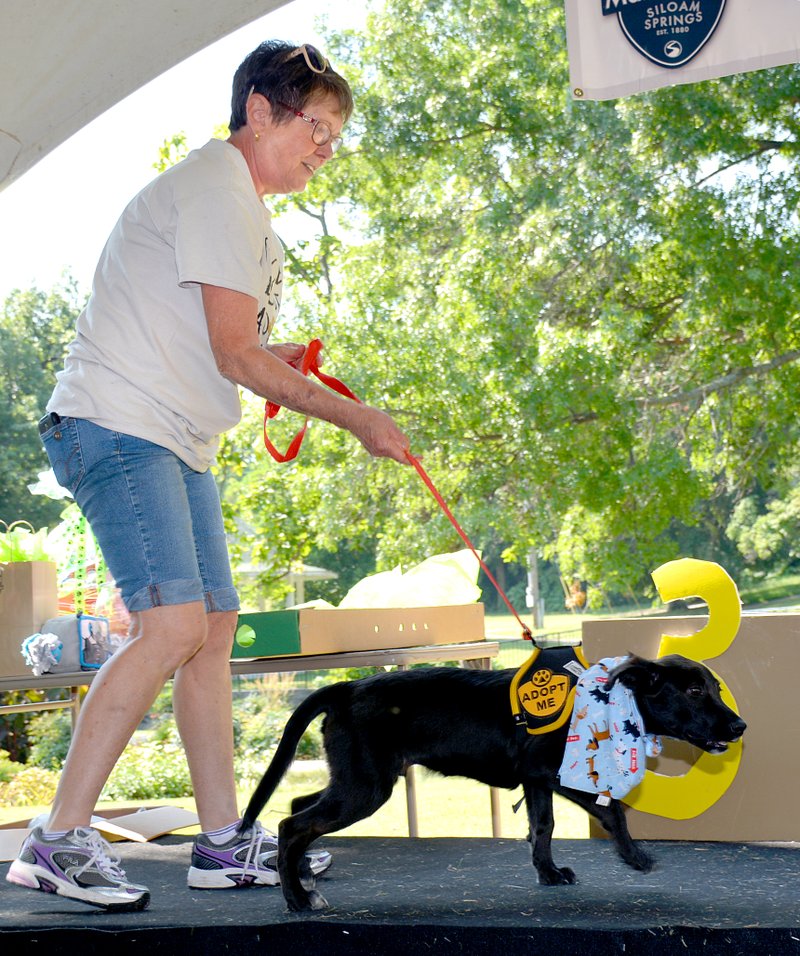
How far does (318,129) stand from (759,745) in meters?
1.67

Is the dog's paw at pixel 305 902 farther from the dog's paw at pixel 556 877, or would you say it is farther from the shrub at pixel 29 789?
the shrub at pixel 29 789

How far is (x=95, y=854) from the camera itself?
1.83 metres

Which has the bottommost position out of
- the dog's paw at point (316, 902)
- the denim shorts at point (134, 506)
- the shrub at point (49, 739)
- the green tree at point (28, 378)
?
the shrub at point (49, 739)

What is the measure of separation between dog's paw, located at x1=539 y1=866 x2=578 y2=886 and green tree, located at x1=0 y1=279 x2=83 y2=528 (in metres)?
13.2

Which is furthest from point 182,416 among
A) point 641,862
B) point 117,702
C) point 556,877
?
point 641,862

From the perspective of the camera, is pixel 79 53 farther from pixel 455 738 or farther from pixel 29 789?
pixel 29 789

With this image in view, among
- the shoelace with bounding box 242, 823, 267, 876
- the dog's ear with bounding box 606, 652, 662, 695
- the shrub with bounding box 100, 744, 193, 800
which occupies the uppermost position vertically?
the dog's ear with bounding box 606, 652, 662, 695

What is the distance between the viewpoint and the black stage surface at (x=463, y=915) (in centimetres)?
161

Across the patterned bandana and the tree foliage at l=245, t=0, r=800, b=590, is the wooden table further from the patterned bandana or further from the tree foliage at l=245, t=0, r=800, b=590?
the tree foliage at l=245, t=0, r=800, b=590

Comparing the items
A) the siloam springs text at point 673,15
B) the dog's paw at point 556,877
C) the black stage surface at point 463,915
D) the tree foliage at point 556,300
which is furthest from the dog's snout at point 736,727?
the tree foliage at point 556,300

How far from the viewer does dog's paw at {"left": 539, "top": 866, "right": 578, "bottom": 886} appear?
201cm

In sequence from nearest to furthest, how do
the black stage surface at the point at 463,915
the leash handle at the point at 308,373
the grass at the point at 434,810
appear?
the black stage surface at the point at 463,915 → the leash handle at the point at 308,373 → the grass at the point at 434,810

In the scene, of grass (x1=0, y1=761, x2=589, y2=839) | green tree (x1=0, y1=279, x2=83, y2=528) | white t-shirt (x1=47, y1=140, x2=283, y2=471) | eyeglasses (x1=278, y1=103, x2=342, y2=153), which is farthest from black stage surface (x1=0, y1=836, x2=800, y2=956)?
green tree (x1=0, y1=279, x2=83, y2=528)

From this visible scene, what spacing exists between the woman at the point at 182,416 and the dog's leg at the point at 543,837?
52 cm
